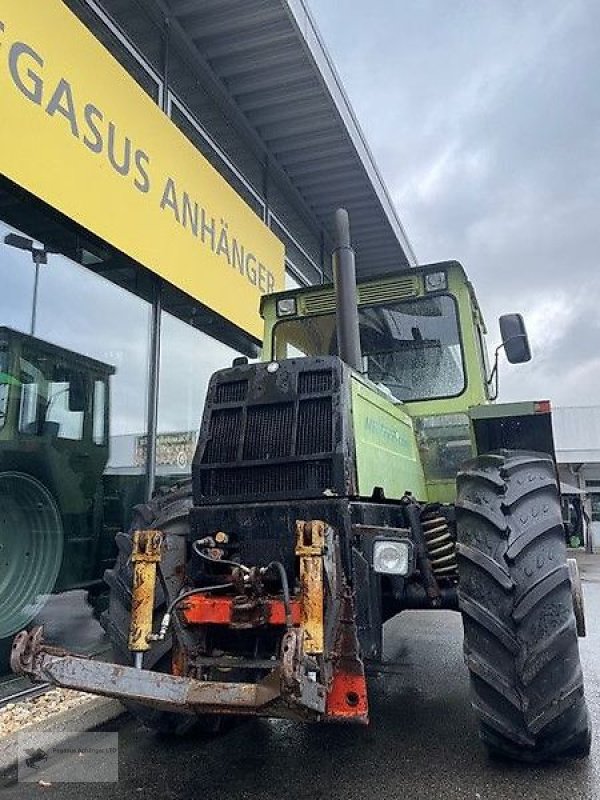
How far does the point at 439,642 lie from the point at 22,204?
4.99 metres

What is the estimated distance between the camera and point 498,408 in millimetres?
3713

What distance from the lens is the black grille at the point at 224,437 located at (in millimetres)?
3176

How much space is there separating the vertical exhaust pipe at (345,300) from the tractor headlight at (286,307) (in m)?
1.16

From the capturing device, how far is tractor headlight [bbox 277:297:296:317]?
190 inches

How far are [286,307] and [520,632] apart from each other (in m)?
2.94

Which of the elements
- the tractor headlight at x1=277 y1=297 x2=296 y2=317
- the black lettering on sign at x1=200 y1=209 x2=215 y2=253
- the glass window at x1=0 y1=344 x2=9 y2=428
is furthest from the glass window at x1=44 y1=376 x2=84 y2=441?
Result: the black lettering on sign at x1=200 y1=209 x2=215 y2=253

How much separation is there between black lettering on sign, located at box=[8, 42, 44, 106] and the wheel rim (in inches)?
93.9

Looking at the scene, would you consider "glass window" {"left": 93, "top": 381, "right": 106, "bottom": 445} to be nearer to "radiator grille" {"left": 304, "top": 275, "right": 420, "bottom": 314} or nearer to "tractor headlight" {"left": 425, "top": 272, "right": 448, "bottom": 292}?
"radiator grille" {"left": 304, "top": 275, "right": 420, "bottom": 314}

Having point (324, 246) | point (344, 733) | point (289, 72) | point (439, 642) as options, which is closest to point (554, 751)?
point (344, 733)

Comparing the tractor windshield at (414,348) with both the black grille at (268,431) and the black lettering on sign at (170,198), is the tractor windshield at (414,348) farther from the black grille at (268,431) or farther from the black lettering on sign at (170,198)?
the black lettering on sign at (170,198)

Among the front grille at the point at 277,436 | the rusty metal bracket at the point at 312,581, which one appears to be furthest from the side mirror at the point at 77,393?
the rusty metal bracket at the point at 312,581

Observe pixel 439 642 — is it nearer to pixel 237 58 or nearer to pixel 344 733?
pixel 344 733

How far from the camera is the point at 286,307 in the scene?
4848mm

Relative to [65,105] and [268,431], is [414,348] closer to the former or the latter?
[268,431]
